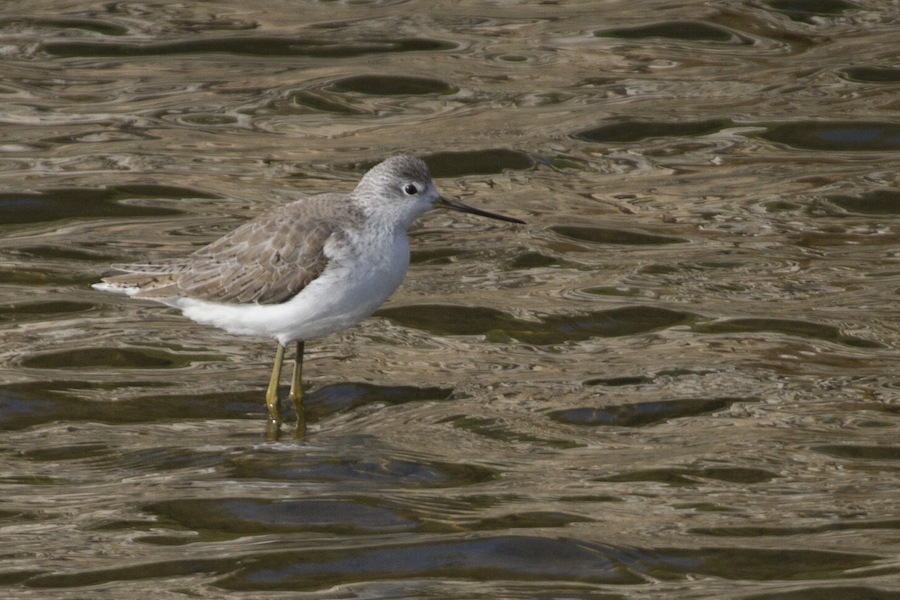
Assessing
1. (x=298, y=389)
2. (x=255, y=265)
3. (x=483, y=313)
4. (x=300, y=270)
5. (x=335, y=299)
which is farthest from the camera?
(x=483, y=313)

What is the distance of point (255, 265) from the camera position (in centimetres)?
969

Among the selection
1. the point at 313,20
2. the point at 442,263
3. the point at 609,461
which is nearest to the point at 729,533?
the point at 609,461

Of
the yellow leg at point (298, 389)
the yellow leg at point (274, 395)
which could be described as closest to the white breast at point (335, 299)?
the yellow leg at point (274, 395)

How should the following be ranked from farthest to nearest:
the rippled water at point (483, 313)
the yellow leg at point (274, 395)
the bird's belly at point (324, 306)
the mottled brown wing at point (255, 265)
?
1. the yellow leg at point (274, 395)
2. the mottled brown wing at point (255, 265)
3. the bird's belly at point (324, 306)
4. the rippled water at point (483, 313)

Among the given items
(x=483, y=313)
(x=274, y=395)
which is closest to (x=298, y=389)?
(x=274, y=395)

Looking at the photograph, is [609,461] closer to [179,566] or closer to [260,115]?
[179,566]

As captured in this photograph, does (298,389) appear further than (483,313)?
No

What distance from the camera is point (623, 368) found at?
1038cm

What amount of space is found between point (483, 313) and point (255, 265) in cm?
234

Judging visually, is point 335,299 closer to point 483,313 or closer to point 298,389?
point 298,389

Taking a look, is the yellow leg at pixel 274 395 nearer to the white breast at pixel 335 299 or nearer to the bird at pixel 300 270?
the bird at pixel 300 270

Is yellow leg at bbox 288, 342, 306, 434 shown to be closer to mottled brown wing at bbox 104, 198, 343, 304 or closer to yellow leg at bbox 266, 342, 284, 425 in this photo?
yellow leg at bbox 266, 342, 284, 425

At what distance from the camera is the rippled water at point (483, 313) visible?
7703mm

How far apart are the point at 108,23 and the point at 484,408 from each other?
9.61 metres
